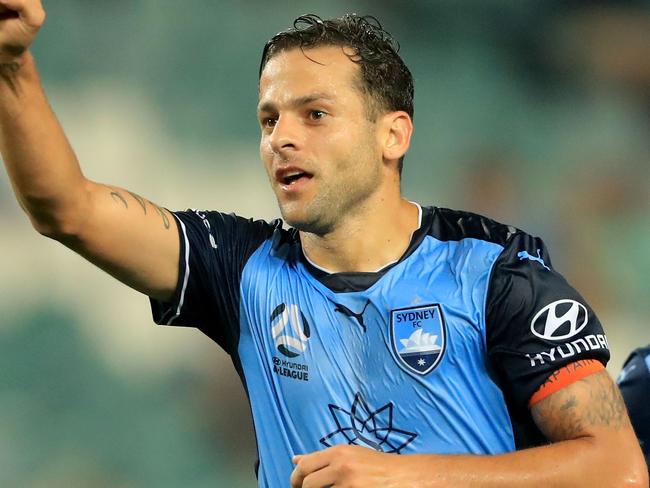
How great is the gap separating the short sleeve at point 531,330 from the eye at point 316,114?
67 cm

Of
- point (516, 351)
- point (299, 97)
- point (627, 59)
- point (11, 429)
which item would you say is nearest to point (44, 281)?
point (11, 429)

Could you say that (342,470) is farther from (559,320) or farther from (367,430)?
(559,320)

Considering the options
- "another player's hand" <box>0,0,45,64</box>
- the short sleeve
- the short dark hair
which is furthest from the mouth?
"another player's hand" <box>0,0,45,64</box>

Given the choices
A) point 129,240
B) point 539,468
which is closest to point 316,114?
point 129,240

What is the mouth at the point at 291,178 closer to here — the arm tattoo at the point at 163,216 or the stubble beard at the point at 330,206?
the stubble beard at the point at 330,206

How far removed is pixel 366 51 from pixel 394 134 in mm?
276

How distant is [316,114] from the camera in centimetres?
285

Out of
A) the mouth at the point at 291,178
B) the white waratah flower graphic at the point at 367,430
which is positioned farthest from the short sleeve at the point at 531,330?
the mouth at the point at 291,178

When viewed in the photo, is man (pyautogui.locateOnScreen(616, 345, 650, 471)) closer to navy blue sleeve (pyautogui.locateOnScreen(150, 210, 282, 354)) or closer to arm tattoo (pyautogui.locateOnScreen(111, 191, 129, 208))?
navy blue sleeve (pyautogui.locateOnScreen(150, 210, 282, 354))

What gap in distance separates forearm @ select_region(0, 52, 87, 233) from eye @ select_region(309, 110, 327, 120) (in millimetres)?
730

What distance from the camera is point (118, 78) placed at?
5.56 metres

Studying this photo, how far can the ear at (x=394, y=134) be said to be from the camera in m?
3.04

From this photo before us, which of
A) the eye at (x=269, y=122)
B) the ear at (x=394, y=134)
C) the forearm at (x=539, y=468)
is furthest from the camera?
the ear at (x=394, y=134)

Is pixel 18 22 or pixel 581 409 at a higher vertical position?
pixel 18 22
